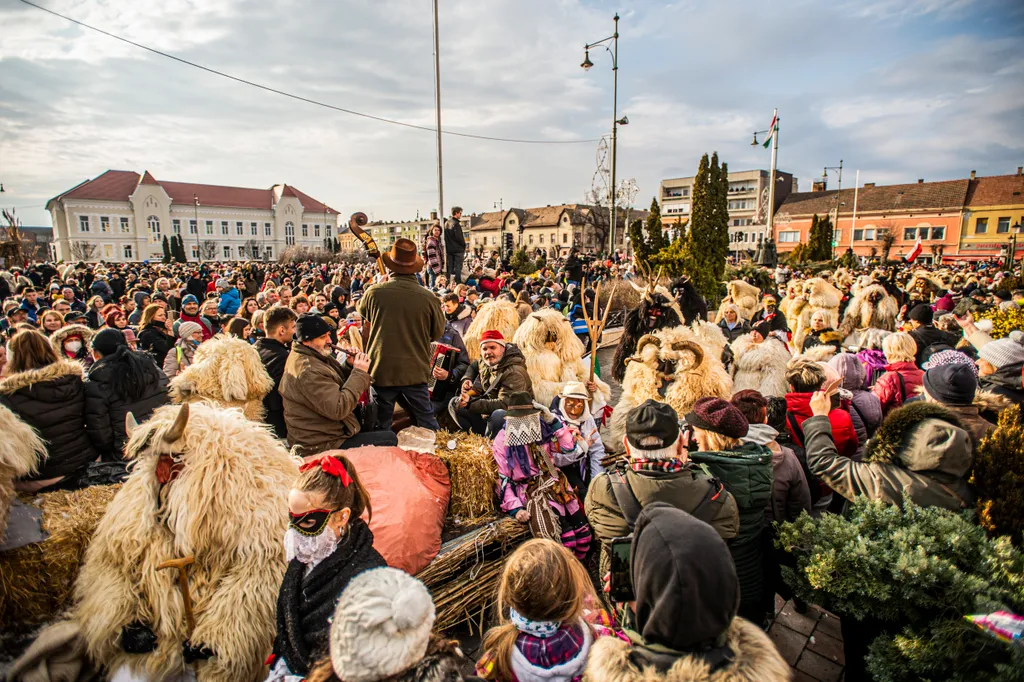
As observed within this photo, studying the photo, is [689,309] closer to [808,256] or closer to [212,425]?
[212,425]

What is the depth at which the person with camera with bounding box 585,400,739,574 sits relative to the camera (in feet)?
7.68

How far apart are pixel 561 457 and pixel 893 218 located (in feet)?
206

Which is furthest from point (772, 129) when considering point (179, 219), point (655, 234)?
point (179, 219)

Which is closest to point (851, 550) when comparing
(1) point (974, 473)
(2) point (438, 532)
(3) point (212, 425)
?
(1) point (974, 473)

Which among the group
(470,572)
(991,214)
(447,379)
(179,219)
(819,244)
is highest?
(179,219)

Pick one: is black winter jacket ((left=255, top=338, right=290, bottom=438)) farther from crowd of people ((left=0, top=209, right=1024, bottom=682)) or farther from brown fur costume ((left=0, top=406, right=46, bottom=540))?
brown fur costume ((left=0, top=406, right=46, bottom=540))

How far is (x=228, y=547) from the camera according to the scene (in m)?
2.54

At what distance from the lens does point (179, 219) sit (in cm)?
7131

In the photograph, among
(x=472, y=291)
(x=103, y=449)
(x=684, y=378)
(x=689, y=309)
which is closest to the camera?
(x=103, y=449)

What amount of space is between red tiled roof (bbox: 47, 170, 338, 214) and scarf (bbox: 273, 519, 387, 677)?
273ft

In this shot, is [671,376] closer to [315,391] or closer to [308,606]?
[315,391]

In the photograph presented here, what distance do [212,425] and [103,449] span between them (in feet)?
6.73

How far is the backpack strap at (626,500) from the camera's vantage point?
2.39 metres

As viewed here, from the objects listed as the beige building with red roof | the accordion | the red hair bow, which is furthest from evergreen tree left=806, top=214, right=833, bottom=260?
the beige building with red roof
